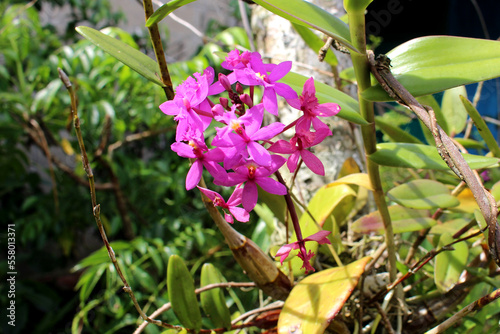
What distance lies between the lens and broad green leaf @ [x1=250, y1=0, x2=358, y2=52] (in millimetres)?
252

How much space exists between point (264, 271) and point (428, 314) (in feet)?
0.74

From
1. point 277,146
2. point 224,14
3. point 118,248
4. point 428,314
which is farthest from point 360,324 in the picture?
point 224,14

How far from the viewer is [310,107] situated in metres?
0.26

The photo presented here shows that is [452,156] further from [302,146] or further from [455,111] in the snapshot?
[455,111]

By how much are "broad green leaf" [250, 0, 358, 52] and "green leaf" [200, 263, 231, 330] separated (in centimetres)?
28

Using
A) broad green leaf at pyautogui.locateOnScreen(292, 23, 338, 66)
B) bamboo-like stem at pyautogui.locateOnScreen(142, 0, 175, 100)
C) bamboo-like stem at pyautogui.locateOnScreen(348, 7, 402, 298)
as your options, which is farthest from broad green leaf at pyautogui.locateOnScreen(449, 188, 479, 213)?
bamboo-like stem at pyautogui.locateOnScreen(142, 0, 175, 100)

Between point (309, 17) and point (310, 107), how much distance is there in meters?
0.07

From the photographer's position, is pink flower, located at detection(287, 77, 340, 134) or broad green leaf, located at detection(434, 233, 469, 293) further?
broad green leaf, located at detection(434, 233, 469, 293)

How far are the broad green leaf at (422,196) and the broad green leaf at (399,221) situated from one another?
0.11 feet

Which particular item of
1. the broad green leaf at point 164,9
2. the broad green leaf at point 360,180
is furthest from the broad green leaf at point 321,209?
the broad green leaf at point 164,9

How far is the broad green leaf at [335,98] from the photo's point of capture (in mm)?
294

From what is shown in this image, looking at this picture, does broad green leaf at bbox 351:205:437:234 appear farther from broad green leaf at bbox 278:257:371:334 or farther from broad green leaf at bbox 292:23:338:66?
broad green leaf at bbox 292:23:338:66

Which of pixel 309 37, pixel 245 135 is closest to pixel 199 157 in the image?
pixel 245 135

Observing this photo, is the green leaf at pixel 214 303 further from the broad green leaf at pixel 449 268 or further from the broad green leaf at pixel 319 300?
the broad green leaf at pixel 449 268
